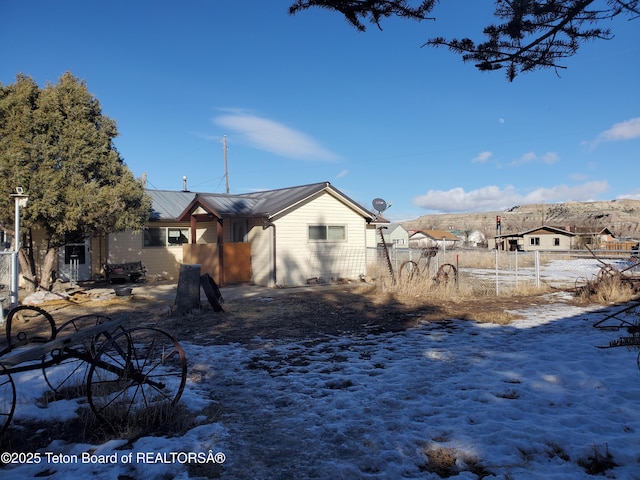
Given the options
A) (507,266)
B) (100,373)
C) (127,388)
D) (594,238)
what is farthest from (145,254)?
(594,238)

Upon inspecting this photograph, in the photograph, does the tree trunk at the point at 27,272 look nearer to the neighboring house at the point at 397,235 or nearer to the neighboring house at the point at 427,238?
the neighboring house at the point at 397,235

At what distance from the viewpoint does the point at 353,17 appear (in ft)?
12.1


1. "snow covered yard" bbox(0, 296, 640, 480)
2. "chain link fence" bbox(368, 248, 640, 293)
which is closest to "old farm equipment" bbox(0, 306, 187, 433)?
"snow covered yard" bbox(0, 296, 640, 480)

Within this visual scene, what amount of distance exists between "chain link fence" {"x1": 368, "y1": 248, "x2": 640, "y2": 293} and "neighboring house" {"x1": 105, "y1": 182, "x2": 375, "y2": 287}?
196 centimetres

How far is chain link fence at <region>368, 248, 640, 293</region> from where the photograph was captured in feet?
48.3

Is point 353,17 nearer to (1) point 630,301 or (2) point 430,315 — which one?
(2) point 430,315

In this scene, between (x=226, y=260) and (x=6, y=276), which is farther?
(x=226, y=260)

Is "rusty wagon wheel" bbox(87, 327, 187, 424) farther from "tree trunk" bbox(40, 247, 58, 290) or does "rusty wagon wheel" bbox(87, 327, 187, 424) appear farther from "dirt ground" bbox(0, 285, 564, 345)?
"tree trunk" bbox(40, 247, 58, 290)

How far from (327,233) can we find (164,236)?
7.20 metres

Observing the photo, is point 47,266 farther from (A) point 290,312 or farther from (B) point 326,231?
(B) point 326,231

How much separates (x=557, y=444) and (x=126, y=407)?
12.5 feet

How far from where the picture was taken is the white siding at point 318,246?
1662 cm

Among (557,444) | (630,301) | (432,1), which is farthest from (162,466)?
(630,301)

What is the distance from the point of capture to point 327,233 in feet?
59.0
